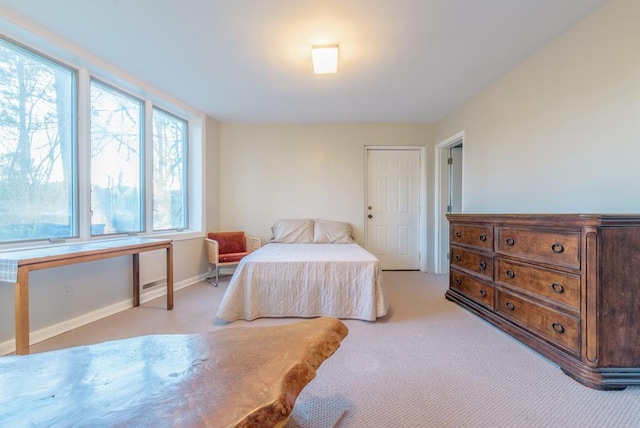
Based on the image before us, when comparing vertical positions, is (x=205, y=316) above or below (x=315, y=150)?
below

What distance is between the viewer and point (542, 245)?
5.99 ft

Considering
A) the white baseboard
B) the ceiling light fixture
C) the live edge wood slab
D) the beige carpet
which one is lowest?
the beige carpet

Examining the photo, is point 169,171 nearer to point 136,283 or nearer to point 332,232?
point 136,283

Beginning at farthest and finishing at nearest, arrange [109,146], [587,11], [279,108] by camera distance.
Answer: [279,108] → [109,146] → [587,11]

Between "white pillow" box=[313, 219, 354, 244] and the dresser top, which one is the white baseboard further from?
the dresser top

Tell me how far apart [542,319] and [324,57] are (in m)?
2.57

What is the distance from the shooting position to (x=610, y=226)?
148 centimetres

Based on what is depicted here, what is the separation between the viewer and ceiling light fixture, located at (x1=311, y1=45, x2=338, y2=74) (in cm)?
223

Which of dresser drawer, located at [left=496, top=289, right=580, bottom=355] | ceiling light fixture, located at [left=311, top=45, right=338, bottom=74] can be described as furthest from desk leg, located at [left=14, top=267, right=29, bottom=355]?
dresser drawer, located at [left=496, top=289, right=580, bottom=355]

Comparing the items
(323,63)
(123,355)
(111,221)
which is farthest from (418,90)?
(111,221)

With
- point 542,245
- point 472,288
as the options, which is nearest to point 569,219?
point 542,245

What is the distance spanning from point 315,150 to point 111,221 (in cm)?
282

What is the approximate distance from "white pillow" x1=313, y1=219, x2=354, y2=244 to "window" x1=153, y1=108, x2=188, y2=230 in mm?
1933

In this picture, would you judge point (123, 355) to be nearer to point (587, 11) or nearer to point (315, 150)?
point (587, 11)
